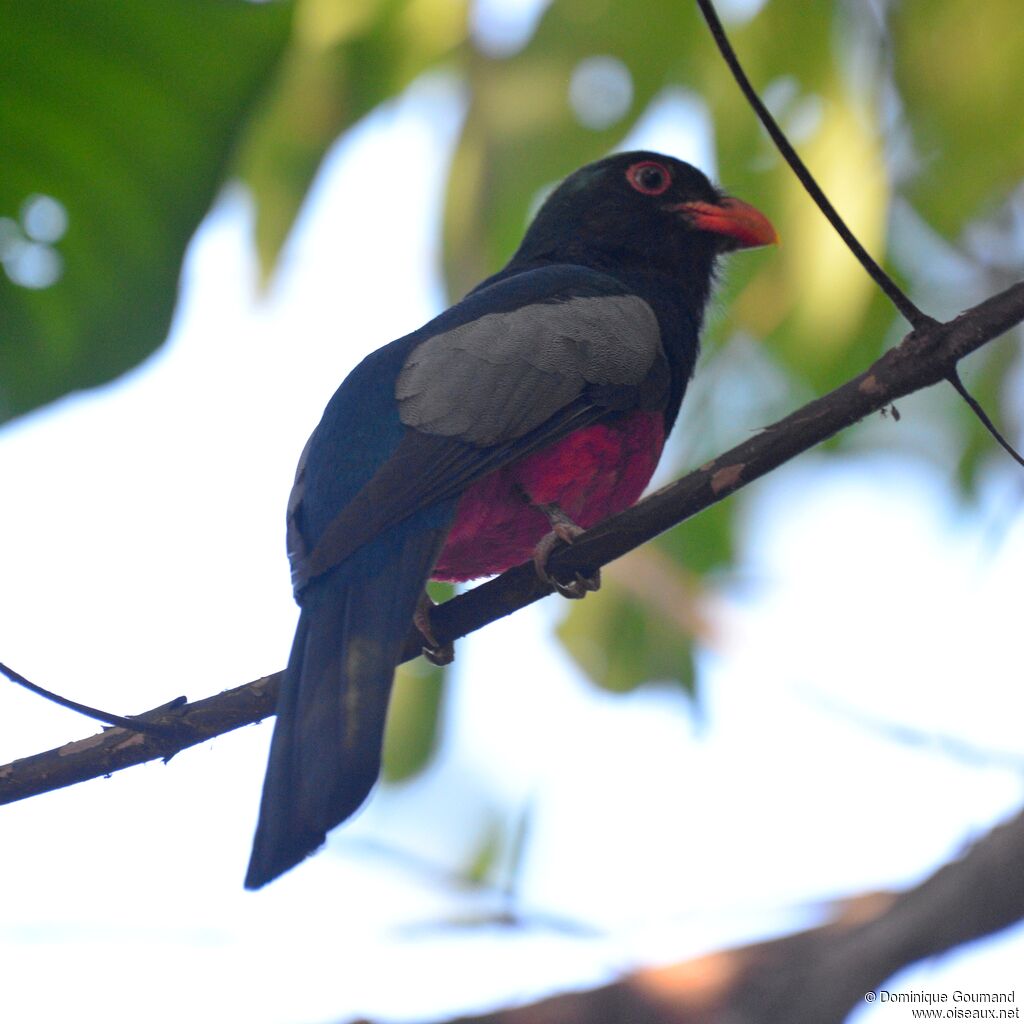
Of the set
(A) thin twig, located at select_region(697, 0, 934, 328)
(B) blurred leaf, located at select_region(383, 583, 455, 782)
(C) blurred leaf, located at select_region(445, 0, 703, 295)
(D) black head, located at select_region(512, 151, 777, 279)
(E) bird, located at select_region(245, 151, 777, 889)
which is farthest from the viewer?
(B) blurred leaf, located at select_region(383, 583, 455, 782)

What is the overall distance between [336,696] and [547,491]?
3.23 ft

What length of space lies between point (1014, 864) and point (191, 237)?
100 inches

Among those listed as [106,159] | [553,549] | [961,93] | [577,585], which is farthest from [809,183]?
[106,159]

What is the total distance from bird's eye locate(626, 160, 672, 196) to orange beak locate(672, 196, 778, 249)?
0.12m

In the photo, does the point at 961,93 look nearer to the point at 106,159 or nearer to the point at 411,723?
the point at 106,159

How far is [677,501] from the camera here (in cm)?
312

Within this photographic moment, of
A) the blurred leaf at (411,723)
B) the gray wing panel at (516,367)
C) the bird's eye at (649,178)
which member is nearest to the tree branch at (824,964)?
the gray wing panel at (516,367)

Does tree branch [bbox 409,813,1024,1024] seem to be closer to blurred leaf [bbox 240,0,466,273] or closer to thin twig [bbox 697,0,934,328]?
thin twig [bbox 697,0,934,328]

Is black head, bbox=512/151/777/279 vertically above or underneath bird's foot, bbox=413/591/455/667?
above

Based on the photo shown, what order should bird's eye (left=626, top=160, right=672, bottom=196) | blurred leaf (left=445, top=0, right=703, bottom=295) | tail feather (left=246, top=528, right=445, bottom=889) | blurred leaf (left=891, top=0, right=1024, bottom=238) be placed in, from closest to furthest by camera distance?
tail feather (left=246, top=528, right=445, bottom=889), blurred leaf (left=891, top=0, right=1024, bottom=238), blurred leaf (left=445, top=0, right=703, bottom=295), bird's eye (left=626, top=160, right=672, bottom=196)

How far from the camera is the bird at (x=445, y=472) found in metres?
3.09

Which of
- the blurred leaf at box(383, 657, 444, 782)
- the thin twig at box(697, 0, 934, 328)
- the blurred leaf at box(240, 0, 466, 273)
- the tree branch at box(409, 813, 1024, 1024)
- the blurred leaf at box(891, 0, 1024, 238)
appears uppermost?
the blurred leaf at box(240, 0, 466, 273)

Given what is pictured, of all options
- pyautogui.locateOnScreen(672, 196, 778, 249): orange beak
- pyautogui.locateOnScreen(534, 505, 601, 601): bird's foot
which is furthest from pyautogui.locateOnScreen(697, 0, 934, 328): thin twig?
pyautogui.locateOnScreen(672, 196, 778, 249): orange beak

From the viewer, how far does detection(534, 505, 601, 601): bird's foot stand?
3.48 meters
